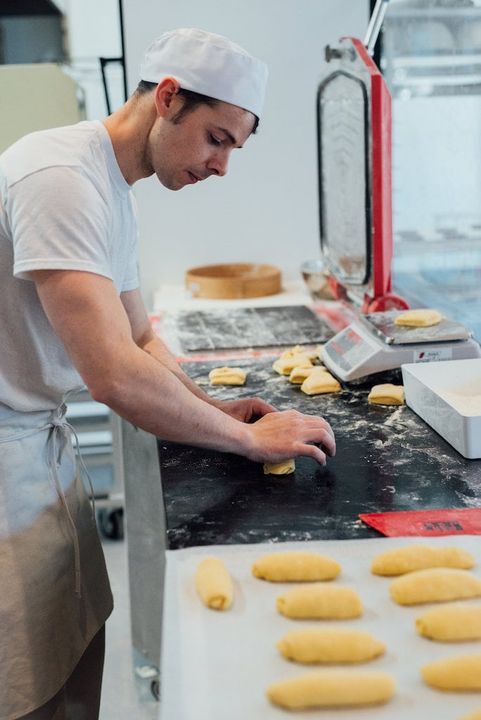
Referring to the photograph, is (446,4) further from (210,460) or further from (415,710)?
(415,710)

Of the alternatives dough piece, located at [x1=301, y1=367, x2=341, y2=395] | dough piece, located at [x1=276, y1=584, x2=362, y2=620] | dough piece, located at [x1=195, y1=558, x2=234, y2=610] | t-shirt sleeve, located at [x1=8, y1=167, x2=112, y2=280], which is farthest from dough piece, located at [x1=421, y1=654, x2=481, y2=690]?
dough piece, located at [x1=301, y1=367, x2=341, y2=395]

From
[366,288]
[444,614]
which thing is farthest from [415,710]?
[366,288]

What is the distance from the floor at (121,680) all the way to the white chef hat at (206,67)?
1.93 m

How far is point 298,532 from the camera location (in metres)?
1.37

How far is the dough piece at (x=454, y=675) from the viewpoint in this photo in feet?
3.24

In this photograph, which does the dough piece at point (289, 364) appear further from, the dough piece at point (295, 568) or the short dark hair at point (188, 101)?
the dough piece at point (295, 568)

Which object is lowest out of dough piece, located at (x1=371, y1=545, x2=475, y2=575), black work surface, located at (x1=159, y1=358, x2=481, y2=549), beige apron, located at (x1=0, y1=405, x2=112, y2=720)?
beige apron, located at (x1=0, y1=405, x2=112, y2=720)

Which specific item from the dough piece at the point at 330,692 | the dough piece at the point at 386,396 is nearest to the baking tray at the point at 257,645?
the dough piece at the point at 330,692

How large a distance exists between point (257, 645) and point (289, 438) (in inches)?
22.4

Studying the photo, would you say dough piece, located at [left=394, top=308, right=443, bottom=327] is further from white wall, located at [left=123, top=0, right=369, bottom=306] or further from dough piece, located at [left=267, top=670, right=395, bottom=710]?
white wall, located at [left=123, top=0, right=369, bottom=306]

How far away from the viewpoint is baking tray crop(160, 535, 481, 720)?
966 millimetres

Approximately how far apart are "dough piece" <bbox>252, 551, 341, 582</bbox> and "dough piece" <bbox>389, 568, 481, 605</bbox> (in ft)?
0.31

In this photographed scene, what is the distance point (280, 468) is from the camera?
5.24 feet

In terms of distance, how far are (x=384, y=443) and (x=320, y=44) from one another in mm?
2324
